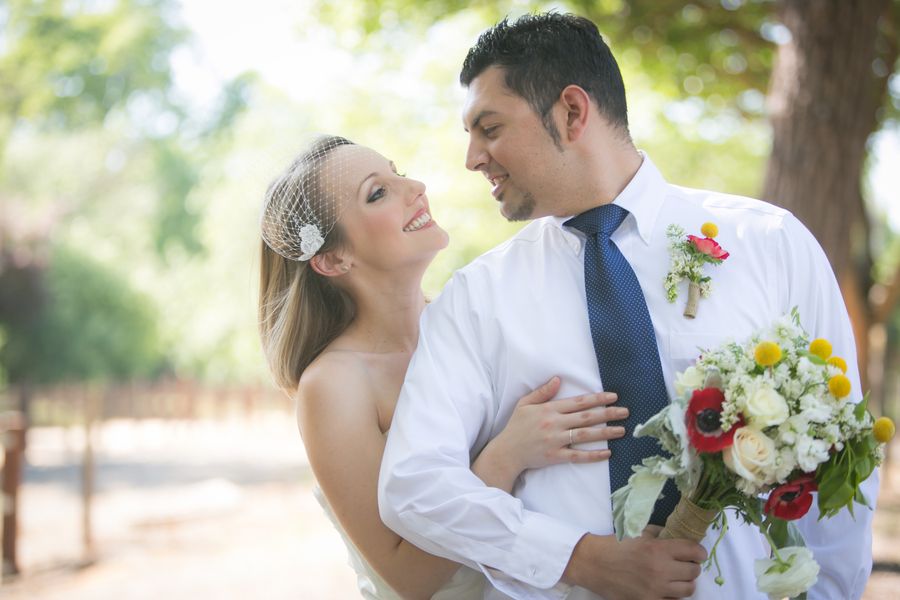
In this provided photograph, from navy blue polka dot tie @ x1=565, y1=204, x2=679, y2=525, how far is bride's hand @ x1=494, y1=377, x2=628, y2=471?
41 millimetres

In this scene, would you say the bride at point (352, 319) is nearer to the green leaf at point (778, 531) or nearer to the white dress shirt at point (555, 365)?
the white dress shirt at point (555, 365)

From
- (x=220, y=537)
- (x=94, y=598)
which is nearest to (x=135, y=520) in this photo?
(x=220, y=537)

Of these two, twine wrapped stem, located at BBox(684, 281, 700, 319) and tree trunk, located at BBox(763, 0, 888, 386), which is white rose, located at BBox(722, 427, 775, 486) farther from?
tree trunk, located at BBox(763, 0, 888, 386)

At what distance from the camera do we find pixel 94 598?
922 centimetres

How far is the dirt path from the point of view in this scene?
9312mm

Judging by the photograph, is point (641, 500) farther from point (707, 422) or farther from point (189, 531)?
point (189, 531)

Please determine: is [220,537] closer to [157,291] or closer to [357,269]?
[357,269]

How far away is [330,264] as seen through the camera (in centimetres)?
346

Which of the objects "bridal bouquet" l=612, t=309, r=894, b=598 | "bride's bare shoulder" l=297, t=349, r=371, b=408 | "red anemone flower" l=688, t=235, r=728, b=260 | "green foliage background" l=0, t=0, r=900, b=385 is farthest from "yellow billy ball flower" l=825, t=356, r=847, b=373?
"green foliage background" l=0, t=0, r=900, b=385

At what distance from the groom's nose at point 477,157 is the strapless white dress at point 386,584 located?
127cm

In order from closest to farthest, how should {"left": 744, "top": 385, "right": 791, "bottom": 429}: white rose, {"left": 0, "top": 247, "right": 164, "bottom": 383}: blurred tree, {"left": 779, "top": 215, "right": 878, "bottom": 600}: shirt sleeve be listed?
{"left": 744, "top": 385, "right": 791, "bottom": 429}: white rose
{"left": 779, "top": 215, "right": 878, "bottom": 600}: shirt sleeve
{"left": 0, "top": 247, "right": 164, "bottom": 383}: blurred tree

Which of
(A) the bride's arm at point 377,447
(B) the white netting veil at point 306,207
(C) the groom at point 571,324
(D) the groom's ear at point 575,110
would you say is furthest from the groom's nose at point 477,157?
(A) the bride's arm at point 377,447

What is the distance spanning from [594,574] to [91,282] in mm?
28109

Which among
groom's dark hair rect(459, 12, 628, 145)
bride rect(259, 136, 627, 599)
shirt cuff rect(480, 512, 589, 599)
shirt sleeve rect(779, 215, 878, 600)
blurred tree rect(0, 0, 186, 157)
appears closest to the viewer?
shirt cuff rect(480, 512, 589, 599)
